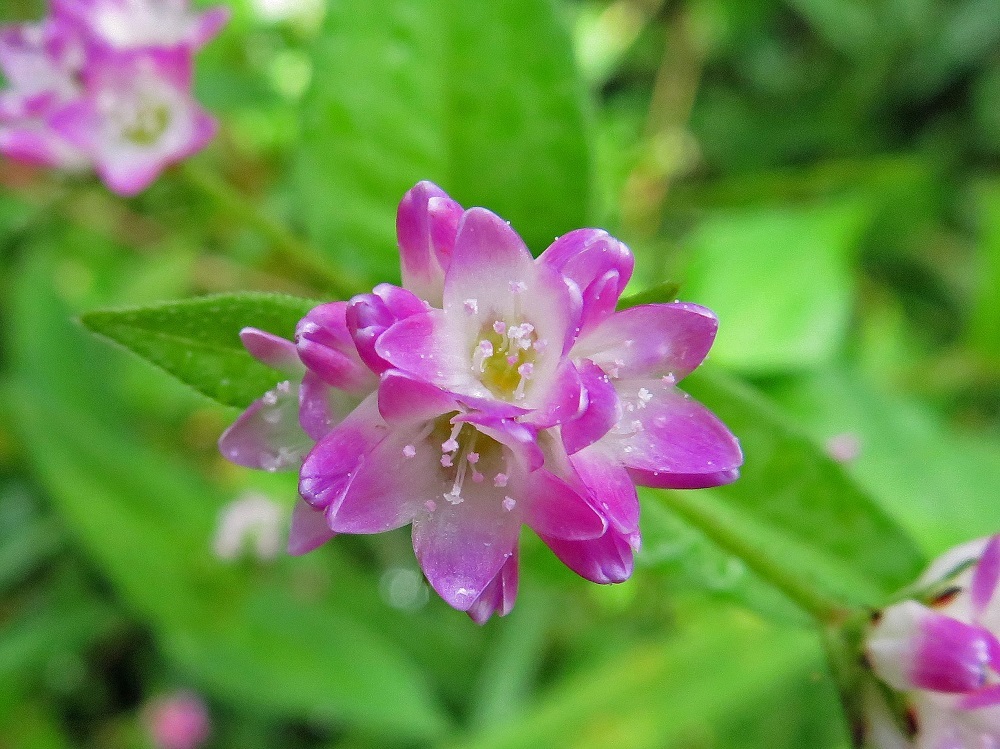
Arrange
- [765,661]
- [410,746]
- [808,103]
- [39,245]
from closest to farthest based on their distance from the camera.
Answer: [765,661] < [410,746] < [39,245] < [808,103]

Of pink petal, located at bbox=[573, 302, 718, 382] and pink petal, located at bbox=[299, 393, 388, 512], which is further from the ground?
pink petal, located at bbox=[573, 302, 718, 382]

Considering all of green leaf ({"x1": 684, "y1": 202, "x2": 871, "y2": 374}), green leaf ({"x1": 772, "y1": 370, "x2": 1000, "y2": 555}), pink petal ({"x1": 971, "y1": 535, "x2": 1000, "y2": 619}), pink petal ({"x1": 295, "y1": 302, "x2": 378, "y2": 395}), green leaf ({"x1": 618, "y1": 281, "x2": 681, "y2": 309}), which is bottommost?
green leaf ({"x1": 772, "y1": 370, "x2": 1000, "y2": 555})

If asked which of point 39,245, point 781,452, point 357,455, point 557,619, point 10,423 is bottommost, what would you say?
point 557,619

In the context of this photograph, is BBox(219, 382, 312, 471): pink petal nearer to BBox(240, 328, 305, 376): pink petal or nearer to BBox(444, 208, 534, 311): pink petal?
BBox(240, 328, 305, 376): pink petal

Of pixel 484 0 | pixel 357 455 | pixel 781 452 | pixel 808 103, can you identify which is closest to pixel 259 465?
pixel 357 455

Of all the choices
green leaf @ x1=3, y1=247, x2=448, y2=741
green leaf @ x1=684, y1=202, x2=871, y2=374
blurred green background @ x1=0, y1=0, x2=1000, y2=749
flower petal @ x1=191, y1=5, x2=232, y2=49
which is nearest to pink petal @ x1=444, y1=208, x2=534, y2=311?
blurred green background @ x1=0, y1=0, x2=1000, y2=749

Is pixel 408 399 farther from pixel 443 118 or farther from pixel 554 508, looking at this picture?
pixel 443 118

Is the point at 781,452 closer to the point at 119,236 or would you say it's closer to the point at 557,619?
the point at 557,619
